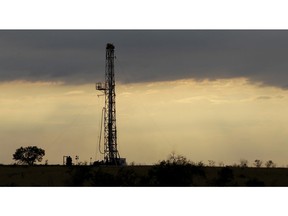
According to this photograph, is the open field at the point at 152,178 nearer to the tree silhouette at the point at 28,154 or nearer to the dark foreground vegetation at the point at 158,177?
the dark foreground vegetation at the point at 158,177

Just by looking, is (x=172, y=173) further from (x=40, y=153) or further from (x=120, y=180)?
(x=40, y=153)

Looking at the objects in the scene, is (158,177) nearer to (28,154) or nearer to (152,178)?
(152,178)

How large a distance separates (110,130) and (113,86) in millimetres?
3415

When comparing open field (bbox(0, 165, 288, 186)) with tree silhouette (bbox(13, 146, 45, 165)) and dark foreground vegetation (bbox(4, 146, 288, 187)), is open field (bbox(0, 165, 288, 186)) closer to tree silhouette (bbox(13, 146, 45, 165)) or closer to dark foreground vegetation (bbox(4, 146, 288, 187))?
dark foreground vegetation (bbox(4, 146, 288, 187))

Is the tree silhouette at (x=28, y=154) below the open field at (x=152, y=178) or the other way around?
the other way around

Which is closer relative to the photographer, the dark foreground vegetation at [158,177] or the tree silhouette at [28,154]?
the dark foreground vegetation at [158,177]

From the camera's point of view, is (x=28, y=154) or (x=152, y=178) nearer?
(x=152, y=178)

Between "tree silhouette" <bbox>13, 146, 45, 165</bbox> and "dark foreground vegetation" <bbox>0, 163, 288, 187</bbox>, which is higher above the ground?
"tree silhouette" <bbox>13, 146, 45, 165</bbox>

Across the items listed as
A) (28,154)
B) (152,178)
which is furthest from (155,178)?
(28,154)

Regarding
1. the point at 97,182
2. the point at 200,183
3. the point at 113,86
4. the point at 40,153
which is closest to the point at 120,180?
the point at 97,182

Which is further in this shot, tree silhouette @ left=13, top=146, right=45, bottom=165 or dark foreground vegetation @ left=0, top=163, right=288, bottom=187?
tree silhouette @ left=13, top=146, right=45, bottom=165

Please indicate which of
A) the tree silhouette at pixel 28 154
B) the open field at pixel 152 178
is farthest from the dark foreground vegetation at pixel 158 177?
the tree silhouette at pixel 28 154

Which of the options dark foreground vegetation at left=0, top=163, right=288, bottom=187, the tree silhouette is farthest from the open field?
the tree silhouette

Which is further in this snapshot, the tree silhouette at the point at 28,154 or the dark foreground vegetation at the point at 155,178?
the tree silhouette at the point at 28,154
